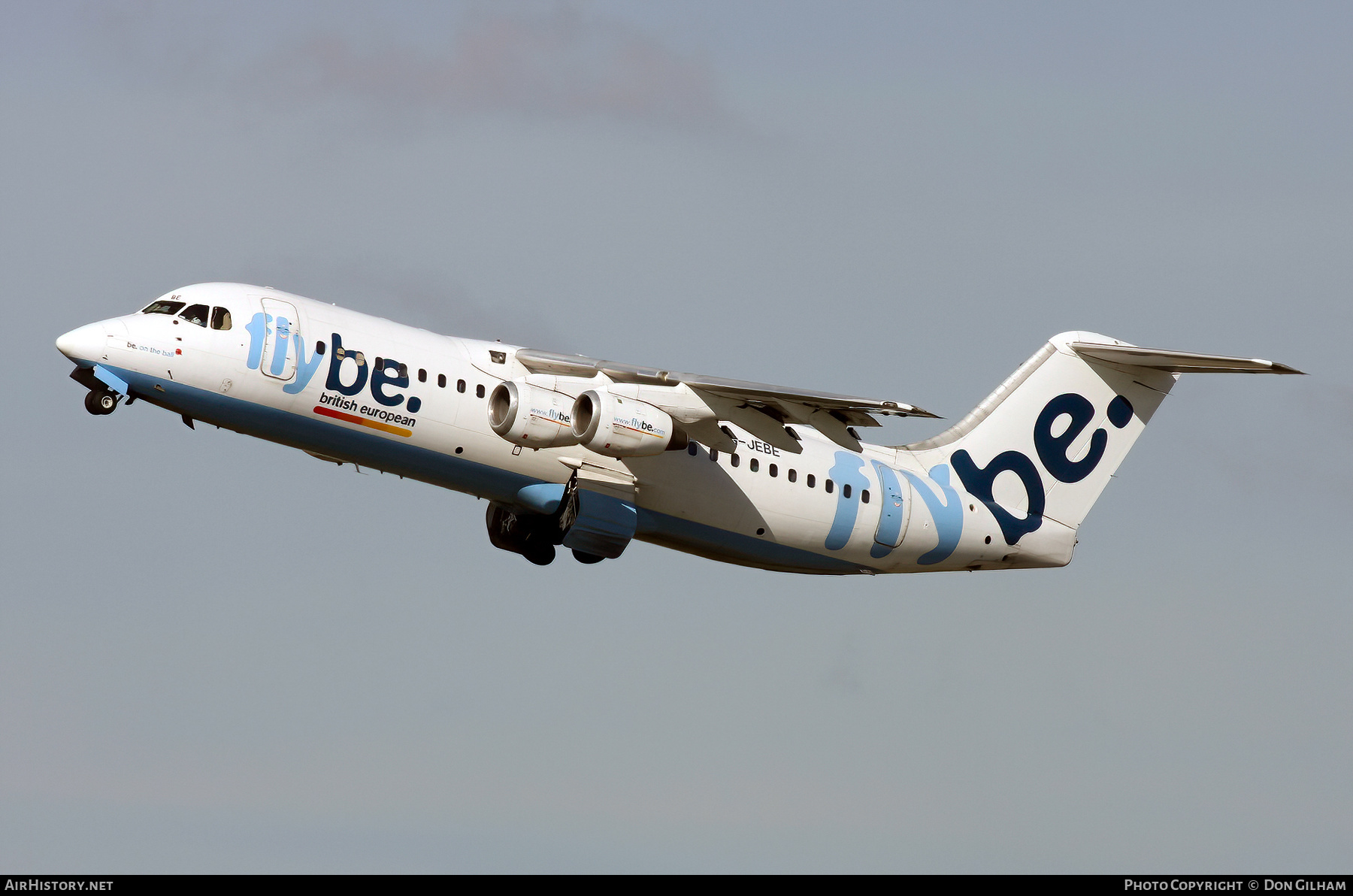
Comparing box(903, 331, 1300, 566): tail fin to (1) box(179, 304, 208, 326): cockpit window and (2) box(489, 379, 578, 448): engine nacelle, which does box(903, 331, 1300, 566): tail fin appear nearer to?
(2) box(489, 379, 578, 448): engine nacelle

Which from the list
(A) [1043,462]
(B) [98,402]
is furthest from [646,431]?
(A) [1043,462]

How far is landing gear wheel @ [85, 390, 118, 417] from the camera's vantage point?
2039 centimetres

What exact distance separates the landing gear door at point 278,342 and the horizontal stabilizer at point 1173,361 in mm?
11153

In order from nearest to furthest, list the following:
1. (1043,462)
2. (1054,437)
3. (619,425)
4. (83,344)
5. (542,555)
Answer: (83,344) → (619,425) → (542,555) → (1043,462) → (1054,437)

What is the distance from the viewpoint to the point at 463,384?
21.7 meters

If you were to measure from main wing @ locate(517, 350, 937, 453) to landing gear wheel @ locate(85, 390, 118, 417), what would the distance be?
15.6 ft

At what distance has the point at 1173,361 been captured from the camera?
24906mm

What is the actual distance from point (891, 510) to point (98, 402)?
33.0 feet

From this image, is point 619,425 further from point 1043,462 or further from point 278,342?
point 1043,462

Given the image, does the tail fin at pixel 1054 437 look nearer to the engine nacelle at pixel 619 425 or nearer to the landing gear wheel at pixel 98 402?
the engine nacelle at pixel 619 425

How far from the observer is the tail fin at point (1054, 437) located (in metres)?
25.3

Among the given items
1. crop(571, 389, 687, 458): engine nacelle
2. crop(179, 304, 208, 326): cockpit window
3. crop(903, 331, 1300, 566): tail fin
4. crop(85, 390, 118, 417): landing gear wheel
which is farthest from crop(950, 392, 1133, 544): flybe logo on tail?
crop(85, 390, 118, 417): landing gear wheel
